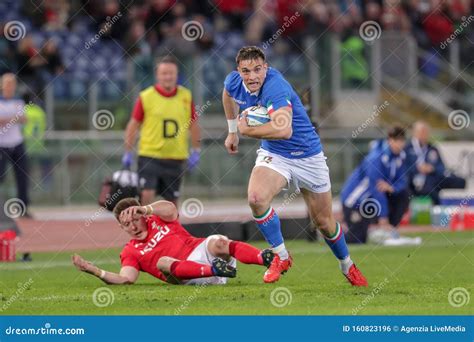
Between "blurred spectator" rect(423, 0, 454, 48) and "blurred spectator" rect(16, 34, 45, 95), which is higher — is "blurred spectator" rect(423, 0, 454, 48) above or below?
above

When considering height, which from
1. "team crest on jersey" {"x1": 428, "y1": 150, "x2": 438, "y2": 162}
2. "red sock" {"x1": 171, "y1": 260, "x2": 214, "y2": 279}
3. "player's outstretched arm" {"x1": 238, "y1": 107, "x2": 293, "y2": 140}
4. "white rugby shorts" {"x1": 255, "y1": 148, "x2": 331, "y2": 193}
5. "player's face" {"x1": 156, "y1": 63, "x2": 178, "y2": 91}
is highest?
"player's outstretched arm" {"x1": 238, "y1": 107, "x2": 293, "y2": 140}

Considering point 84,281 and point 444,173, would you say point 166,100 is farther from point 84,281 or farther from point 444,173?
point 444,173

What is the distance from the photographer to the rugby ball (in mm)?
12000

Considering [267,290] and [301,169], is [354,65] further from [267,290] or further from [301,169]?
[267,290]

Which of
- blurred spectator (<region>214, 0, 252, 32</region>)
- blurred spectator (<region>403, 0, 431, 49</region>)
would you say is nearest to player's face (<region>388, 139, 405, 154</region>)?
blurred spectator (<region>214, 0, 252, 32</region>)

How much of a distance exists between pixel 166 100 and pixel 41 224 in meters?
5.48

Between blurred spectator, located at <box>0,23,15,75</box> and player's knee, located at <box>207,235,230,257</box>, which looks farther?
blurred spectator, located at <box>0,23,15,75</box>

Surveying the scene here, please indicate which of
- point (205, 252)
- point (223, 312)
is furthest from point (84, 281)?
point (223, 312)

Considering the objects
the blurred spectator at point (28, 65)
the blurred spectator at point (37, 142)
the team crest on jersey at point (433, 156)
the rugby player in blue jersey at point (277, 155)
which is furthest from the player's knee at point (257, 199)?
the blurred spectator at point (28, 65)

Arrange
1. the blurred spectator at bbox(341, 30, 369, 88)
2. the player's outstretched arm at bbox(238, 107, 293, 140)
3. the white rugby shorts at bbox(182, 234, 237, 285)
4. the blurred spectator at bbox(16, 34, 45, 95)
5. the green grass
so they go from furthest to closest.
Answer: the blurred spectator at bbox(341, 30, 369, 88), the blurred spectator at bbox(16, 34, 45, 95), the white rugby shorts at bbox(182, 234, 237, 285), the player's outstretched arm at bbox(238, 107, 293, 140), the green grass

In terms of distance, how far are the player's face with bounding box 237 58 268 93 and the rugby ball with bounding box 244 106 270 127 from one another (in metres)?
0.21

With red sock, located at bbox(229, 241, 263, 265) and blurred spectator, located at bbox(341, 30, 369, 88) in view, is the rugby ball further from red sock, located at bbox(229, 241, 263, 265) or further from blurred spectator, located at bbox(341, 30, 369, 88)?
blurred spectator, located at bbox(341, 30, 369, 88)

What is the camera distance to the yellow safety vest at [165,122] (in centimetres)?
1734
